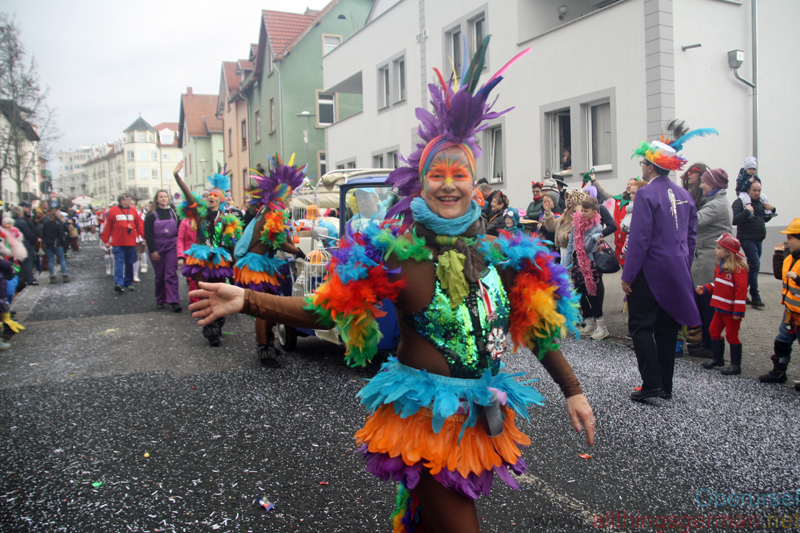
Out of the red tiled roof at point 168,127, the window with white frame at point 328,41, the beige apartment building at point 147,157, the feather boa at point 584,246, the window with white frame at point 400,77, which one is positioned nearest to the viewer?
the feather boa at point 584,246

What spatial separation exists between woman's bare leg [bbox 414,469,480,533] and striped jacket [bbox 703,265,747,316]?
455 centimetres

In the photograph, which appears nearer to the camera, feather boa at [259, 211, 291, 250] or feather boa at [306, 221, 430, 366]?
feather boa at [306, 221, 430, 366]

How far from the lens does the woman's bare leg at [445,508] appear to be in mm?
2078

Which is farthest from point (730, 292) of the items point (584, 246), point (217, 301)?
point (217, 301)

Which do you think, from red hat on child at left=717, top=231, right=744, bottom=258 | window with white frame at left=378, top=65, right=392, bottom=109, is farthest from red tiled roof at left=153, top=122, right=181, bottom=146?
red hat on child at left=717, top=231, right=744, bottom=258

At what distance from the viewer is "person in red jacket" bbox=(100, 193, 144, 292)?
12203 millimetres

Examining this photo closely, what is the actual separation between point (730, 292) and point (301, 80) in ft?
95.1

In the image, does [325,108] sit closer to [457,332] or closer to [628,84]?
[628,84]

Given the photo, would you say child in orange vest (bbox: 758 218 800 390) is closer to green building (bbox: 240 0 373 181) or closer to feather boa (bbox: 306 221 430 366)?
feather boa (bbox: 306 221 430 366)

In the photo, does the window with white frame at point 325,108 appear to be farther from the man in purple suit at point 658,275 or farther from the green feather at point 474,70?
the green feather at point 474,70

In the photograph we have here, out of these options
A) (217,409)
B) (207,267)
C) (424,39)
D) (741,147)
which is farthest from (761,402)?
(424,39)

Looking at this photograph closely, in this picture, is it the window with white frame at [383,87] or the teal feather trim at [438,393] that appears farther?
the window with white frame at [383,87]

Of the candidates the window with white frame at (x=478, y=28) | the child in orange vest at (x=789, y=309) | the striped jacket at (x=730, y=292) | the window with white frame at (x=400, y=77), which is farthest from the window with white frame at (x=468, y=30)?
the child in orange vest at (x=789, y=309)

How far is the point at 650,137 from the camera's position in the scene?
36.8 feet
